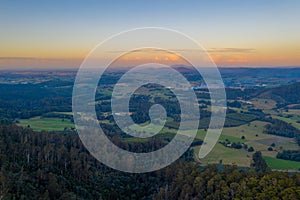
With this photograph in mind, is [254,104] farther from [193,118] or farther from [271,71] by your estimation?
[271,71]

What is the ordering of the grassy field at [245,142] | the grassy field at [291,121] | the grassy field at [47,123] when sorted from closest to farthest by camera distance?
1. the grassy field at [245,142]
2. the grassy field at [47,123]
3. the grassy field at [291,121]

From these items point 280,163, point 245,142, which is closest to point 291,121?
point 245,142

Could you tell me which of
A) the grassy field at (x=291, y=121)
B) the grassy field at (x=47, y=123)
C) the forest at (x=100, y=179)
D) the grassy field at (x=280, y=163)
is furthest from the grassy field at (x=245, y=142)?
the grassy field at (x=47, y=123)

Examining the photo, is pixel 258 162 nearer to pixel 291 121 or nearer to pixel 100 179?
pixel 100 179

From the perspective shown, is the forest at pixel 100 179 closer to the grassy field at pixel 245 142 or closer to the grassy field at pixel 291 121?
the grassy field at pixel 245 142

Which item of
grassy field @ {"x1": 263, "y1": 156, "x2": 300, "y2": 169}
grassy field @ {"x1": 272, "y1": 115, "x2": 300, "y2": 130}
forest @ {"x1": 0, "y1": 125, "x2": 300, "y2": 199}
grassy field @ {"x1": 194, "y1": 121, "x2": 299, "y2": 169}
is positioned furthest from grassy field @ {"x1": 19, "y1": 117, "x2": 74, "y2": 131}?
grassy field @ {"x1": 272, "y1": 115, "x2": 300, "y2": 130}

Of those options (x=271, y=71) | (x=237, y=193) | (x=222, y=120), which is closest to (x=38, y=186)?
(x=237, y=193)

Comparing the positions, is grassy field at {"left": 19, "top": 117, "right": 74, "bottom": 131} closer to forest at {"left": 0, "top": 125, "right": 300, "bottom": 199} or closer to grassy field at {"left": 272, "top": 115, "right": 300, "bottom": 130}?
forest at {"left": 0, "top": 125, "right": 300, "bottom": 199}
